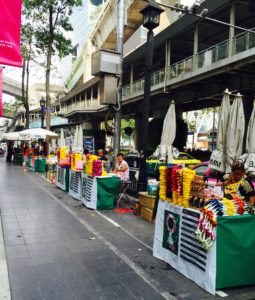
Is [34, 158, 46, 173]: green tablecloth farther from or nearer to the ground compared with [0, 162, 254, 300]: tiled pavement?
farther from the ground

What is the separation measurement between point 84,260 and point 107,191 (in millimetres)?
3946

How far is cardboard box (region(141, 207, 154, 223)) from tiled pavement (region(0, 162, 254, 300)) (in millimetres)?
182

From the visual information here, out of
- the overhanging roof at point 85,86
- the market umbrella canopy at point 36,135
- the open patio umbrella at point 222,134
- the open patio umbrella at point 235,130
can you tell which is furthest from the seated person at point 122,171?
the overhanging roof at point 85,86

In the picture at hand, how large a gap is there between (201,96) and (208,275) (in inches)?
798

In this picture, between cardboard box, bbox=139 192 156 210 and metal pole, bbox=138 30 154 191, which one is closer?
cardboard box, bbox=139 192 156 210

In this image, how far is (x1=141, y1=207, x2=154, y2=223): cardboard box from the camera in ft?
26.4

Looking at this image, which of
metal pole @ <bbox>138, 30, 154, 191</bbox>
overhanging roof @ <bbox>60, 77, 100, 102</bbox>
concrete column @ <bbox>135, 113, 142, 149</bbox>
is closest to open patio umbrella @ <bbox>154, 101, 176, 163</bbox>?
metal pole @ <bbox>138, 30, 154, 191</bbox>

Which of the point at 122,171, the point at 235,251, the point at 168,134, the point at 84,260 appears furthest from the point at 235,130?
the point at 122,171

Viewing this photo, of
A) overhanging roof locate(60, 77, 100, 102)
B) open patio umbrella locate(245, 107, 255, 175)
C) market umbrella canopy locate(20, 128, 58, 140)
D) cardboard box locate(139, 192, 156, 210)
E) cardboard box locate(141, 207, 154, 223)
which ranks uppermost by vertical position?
overhanging roof locate(60, 77, 100, 102)

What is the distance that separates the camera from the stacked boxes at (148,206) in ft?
26.4

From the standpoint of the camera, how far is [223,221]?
431 centimetres

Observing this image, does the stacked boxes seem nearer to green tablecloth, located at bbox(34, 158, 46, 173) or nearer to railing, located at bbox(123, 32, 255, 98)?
railing, located at bbox(123, 32, 255, 98)

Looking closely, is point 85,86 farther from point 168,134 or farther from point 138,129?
point 168,134

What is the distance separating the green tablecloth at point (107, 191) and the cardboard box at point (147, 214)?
1.15 m
